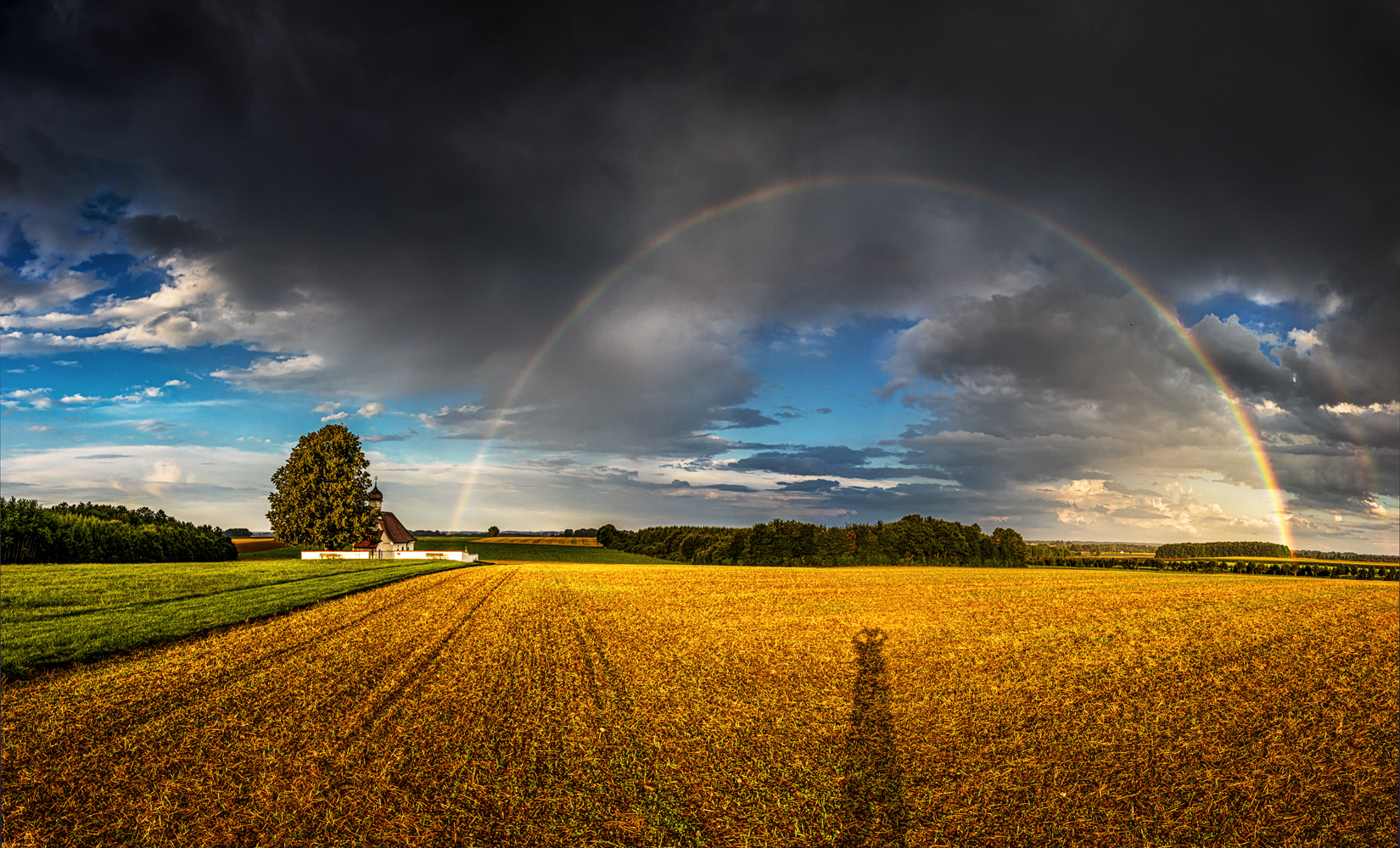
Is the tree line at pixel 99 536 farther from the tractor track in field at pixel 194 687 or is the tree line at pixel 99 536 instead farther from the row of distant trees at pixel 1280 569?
the row of distant trees at pixel 1280 569

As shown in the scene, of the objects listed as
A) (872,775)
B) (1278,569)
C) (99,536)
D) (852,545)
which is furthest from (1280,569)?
(99,536)

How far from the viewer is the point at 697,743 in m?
8.09

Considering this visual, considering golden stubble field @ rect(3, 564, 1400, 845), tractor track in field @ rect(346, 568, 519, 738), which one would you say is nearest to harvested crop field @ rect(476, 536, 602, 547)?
tractor track in field @ rect(346, 568, 519, 738)

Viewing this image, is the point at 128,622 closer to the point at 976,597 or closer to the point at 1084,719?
the point at 1084,719

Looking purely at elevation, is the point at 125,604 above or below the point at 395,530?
below

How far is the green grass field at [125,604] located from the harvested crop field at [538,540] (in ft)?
314

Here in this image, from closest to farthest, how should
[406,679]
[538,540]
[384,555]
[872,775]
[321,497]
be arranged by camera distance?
[872,775], [406,679], [321,497], [384,555], [538,540]

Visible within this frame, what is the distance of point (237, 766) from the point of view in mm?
7008

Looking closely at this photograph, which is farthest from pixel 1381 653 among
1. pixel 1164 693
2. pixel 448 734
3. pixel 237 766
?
pixel 237 766

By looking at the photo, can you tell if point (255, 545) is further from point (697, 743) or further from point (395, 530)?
point (697, 743)

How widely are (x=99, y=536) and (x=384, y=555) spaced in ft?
91.5

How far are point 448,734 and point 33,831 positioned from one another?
369 cm

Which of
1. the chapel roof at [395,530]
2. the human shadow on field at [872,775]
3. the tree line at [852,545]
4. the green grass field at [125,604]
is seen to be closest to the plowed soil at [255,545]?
the chapel roof at [395,530]

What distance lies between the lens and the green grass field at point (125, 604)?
41.6ft
